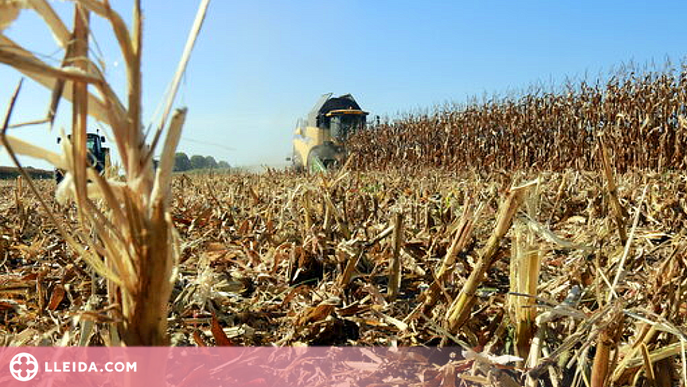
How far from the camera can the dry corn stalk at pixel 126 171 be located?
51cm

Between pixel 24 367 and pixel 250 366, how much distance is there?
0.47 metres

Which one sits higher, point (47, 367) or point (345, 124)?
point (345, 124)

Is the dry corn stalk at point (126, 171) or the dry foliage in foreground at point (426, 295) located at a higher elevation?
the dry corn stalk at point (126, 171)

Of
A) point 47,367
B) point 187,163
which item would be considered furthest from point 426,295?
point 187,163

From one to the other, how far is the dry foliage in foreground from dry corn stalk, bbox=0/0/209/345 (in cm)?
6

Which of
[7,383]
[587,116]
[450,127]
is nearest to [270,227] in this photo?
[7,383]

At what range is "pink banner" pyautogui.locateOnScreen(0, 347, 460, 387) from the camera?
38.9 inches

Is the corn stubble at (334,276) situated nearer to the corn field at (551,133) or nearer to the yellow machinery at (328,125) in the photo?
the corn field at (551,133)

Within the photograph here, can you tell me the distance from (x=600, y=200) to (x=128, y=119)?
2911mm

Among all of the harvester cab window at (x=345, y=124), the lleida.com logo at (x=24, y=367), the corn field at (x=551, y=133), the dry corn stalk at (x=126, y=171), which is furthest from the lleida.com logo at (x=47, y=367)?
the harvester cab window at (x=345, y=124)

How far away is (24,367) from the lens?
3.40 feet

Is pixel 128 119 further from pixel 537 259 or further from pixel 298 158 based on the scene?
pixel 298 158

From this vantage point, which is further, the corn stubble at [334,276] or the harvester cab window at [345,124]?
the harvester cab window at [345,124]

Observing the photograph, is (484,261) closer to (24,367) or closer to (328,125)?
(24,367)
